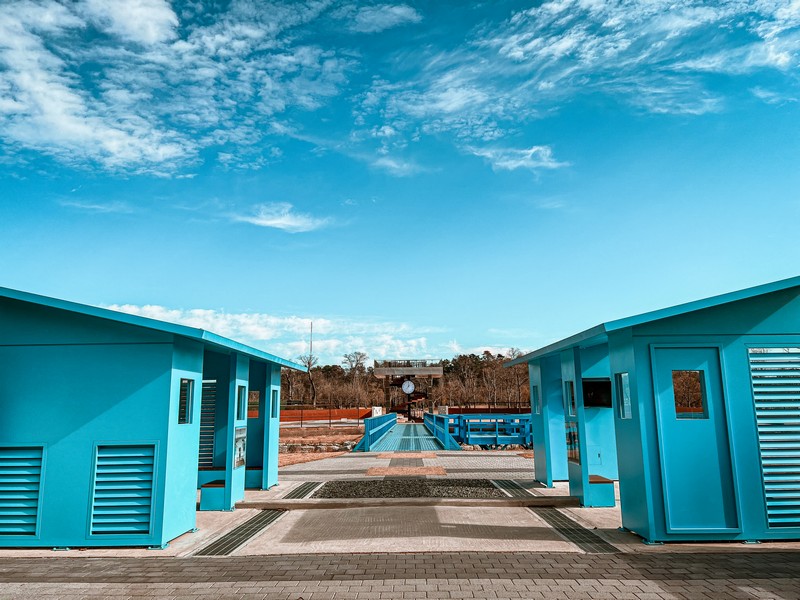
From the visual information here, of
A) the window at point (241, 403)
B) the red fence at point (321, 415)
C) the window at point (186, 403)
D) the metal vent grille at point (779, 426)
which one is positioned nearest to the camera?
the metal vent grille at point (779, 426)

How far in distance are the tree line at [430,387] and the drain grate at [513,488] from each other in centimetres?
3677

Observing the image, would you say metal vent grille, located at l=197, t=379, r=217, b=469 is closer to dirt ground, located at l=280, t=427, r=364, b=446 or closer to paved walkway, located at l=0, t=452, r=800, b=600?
paved walkway, located at l=0, t=452, r=800, b=600

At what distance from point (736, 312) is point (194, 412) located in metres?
8.10

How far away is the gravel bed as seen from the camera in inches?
430

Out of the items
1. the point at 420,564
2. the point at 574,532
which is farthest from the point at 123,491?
the point at 574,532

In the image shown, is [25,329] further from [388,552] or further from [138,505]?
[388,552]

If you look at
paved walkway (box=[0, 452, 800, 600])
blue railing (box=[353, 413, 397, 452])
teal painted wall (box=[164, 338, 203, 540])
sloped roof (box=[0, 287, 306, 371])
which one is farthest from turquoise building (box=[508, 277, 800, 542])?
blue railing (box=[353, 413, 397, 452])

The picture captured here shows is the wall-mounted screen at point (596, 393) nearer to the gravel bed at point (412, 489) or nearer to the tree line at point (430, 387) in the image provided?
the gravel bed at point (412, 489)

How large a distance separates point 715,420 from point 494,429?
49.7ft

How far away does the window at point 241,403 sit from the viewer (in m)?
10.1

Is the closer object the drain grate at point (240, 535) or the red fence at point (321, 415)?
the drain grate at point (240, 535)

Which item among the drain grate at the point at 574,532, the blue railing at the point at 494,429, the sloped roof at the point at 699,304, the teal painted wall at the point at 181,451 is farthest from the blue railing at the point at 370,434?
the sloped roof at the point at 699,304

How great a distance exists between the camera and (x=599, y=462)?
11.6 meters

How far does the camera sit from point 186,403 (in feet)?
27.6
